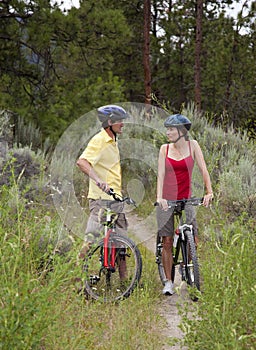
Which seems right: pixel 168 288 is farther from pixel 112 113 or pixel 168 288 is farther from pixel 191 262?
pixel 112 113

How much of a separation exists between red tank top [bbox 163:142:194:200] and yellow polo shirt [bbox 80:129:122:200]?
0.49 m

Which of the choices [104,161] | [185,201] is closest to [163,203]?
[185,201]

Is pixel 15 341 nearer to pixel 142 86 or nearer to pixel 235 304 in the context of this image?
pixel 235 304

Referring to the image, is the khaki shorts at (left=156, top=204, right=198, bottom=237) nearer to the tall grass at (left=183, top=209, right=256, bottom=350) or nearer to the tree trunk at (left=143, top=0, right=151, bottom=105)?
the tall grass at (left=183, top=209, right=256, bottom=350)

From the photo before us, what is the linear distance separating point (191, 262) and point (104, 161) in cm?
127

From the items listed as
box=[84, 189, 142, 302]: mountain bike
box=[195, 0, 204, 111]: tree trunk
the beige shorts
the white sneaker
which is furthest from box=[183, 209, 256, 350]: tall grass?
box=[195, 0, 204, 111]: tree trunk

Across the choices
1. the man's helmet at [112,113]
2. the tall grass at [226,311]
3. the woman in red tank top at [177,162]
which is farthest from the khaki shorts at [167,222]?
the tall grass at [226,311]

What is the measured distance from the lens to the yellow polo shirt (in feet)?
16.1

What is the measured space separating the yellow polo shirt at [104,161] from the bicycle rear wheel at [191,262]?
31.4 inches

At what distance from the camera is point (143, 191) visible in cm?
998

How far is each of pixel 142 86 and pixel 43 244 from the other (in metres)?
16.6

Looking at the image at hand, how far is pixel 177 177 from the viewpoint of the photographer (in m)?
5.14

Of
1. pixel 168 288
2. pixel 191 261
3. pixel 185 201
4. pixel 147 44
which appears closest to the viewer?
pixel 185 201

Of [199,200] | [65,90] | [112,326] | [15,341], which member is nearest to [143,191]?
[65,90]
